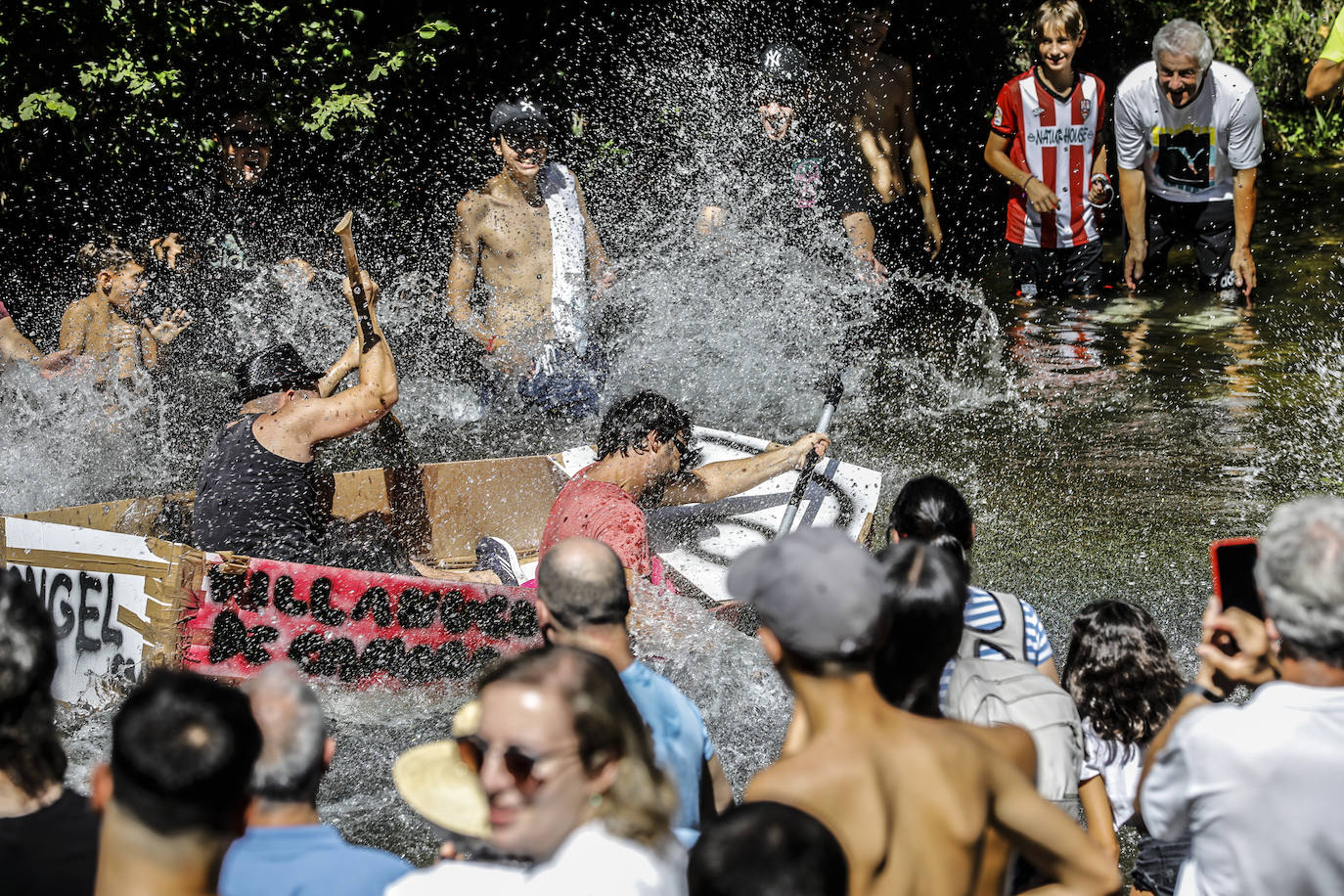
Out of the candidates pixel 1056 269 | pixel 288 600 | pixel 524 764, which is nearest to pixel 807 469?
pixel 288 600

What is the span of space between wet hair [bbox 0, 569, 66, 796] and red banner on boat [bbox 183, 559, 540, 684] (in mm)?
2383

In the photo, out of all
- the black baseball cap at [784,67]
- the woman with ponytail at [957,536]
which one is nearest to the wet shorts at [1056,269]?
the black baseball cap at [784,67]

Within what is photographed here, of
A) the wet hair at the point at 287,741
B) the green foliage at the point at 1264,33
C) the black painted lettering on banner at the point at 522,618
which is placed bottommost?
the black painted lettering on banner at the point at 522,618

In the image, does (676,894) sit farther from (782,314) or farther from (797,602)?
(782,314)

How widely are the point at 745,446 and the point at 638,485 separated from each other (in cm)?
159

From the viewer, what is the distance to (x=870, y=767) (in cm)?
209

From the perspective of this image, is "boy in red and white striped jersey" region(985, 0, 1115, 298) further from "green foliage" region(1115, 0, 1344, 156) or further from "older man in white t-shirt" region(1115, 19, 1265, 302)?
"green foliage" region(1115, 0, 1344, 156)

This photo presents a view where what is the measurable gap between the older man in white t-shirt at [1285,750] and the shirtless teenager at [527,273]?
5041mm

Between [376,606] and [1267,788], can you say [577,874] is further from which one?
[376,606]

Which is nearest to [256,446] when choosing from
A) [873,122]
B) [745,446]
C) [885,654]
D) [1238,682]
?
[745,446]

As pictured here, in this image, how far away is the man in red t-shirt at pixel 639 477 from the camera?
170 inches

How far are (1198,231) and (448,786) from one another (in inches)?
288

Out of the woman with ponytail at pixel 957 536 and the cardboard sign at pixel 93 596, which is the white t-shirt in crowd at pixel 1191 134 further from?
the cardboard sign at pixel 93 596

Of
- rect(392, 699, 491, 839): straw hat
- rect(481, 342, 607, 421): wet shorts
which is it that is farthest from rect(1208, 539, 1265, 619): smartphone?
rect(481, 342, 607, 421): wet shorts
